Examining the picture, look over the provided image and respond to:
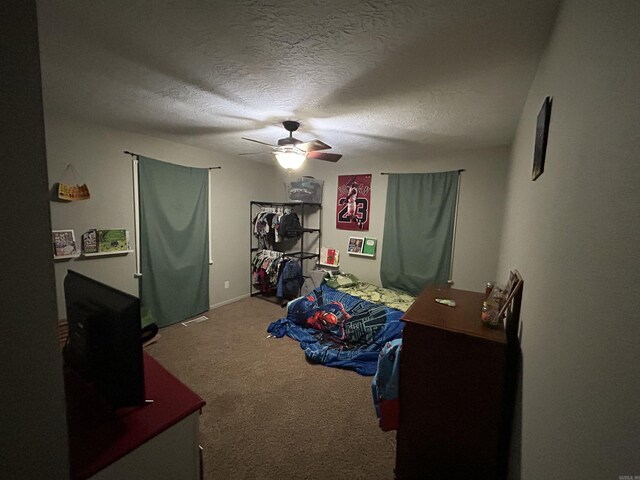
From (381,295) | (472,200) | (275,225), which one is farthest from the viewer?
(275,225)

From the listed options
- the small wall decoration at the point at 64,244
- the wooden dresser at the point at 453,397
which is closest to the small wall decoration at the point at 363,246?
the wooden dresser at the point at 453,397

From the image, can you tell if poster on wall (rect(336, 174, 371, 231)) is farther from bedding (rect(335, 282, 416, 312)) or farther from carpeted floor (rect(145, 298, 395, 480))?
carpeted floor (rect(145, 298, 395, 480))

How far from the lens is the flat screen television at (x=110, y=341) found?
3.12 feet

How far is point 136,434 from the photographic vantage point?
937 millimetres

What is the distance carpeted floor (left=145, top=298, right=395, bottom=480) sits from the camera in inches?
65.3

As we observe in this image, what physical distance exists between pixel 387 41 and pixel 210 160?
10.6 ft

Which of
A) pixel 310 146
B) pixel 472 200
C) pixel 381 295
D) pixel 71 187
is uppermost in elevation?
pixel 310 146

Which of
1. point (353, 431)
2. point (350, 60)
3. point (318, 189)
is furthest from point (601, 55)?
point (318, 189)

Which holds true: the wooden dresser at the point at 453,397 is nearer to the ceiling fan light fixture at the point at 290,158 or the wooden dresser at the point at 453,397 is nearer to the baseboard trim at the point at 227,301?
the ceiling fan light fixture at the point at 290,158

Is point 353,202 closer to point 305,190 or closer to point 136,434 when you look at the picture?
point 305,190

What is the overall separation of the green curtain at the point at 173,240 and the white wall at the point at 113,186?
0.14 metres

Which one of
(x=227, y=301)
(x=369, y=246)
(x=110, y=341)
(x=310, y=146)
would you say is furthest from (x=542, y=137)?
(x=227, y=301)

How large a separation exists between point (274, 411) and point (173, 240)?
8.31ft

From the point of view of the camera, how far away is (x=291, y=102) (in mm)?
2109
